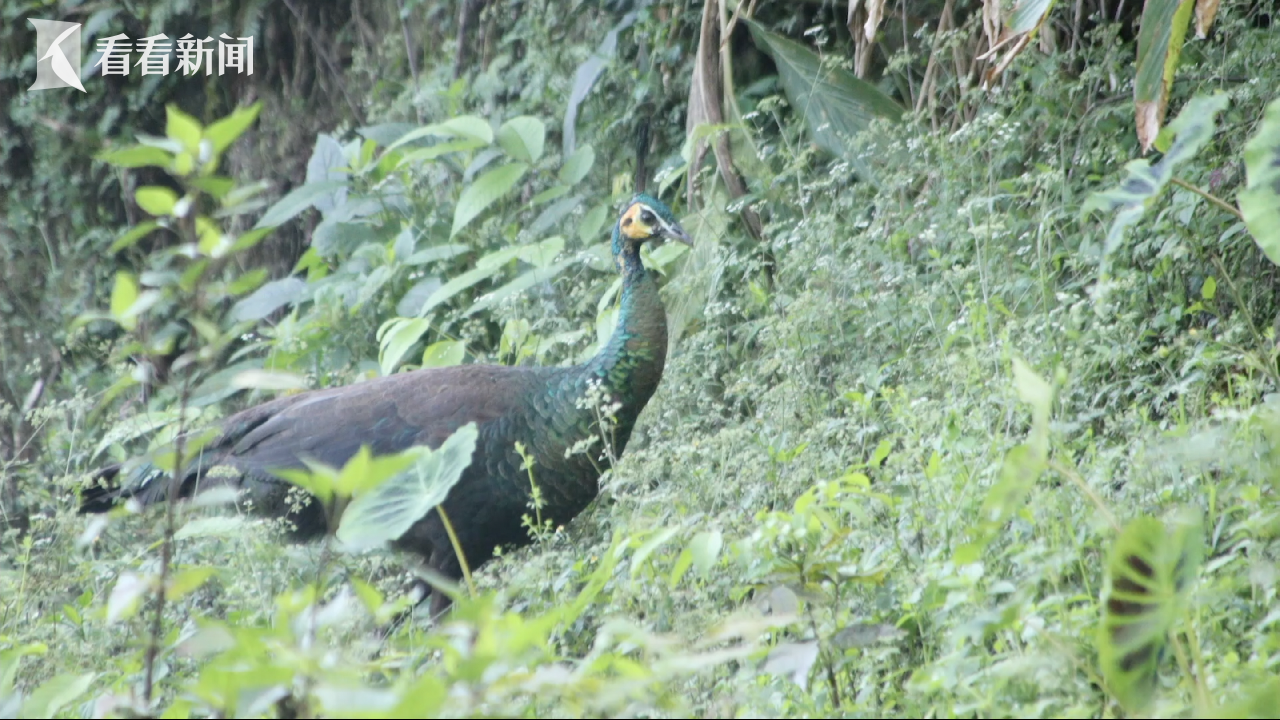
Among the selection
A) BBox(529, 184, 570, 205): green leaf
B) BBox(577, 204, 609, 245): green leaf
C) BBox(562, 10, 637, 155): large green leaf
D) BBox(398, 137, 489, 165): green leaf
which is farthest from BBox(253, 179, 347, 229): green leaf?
BBox(577, 204, 609, 245): green leaf

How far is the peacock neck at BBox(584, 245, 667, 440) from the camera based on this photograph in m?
4.18

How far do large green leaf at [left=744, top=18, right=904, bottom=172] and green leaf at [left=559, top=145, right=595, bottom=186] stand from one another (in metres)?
1.12

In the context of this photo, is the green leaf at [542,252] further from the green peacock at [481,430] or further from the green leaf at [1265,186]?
the green leaf at [1265,186]

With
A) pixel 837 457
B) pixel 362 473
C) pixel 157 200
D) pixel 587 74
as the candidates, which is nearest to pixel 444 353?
pixel 587 74

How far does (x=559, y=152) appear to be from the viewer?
261 inches

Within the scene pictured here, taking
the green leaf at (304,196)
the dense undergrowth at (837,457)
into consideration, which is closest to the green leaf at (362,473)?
the dense undergrowth at (837,457)

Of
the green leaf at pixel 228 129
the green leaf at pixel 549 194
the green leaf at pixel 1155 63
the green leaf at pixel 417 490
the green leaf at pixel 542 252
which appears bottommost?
the green leaf at pixel 542 252

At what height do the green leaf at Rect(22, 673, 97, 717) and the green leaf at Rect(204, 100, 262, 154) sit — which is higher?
the green leaf at Rect(204, 100, 262, 154)

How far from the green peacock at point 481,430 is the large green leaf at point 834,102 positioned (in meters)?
0.78

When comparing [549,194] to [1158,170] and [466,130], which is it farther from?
[1158,170]

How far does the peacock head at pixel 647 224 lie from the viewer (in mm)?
4383

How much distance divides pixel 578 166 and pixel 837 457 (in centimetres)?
274

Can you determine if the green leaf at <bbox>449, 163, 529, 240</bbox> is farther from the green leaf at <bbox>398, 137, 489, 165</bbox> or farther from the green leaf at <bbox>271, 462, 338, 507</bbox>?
the green leaf at <bbox>271, 462, 338, 507</bbox>

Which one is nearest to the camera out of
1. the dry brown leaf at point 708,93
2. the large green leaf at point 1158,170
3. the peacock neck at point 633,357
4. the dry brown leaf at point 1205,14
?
the large green leaf at point 1158,170
